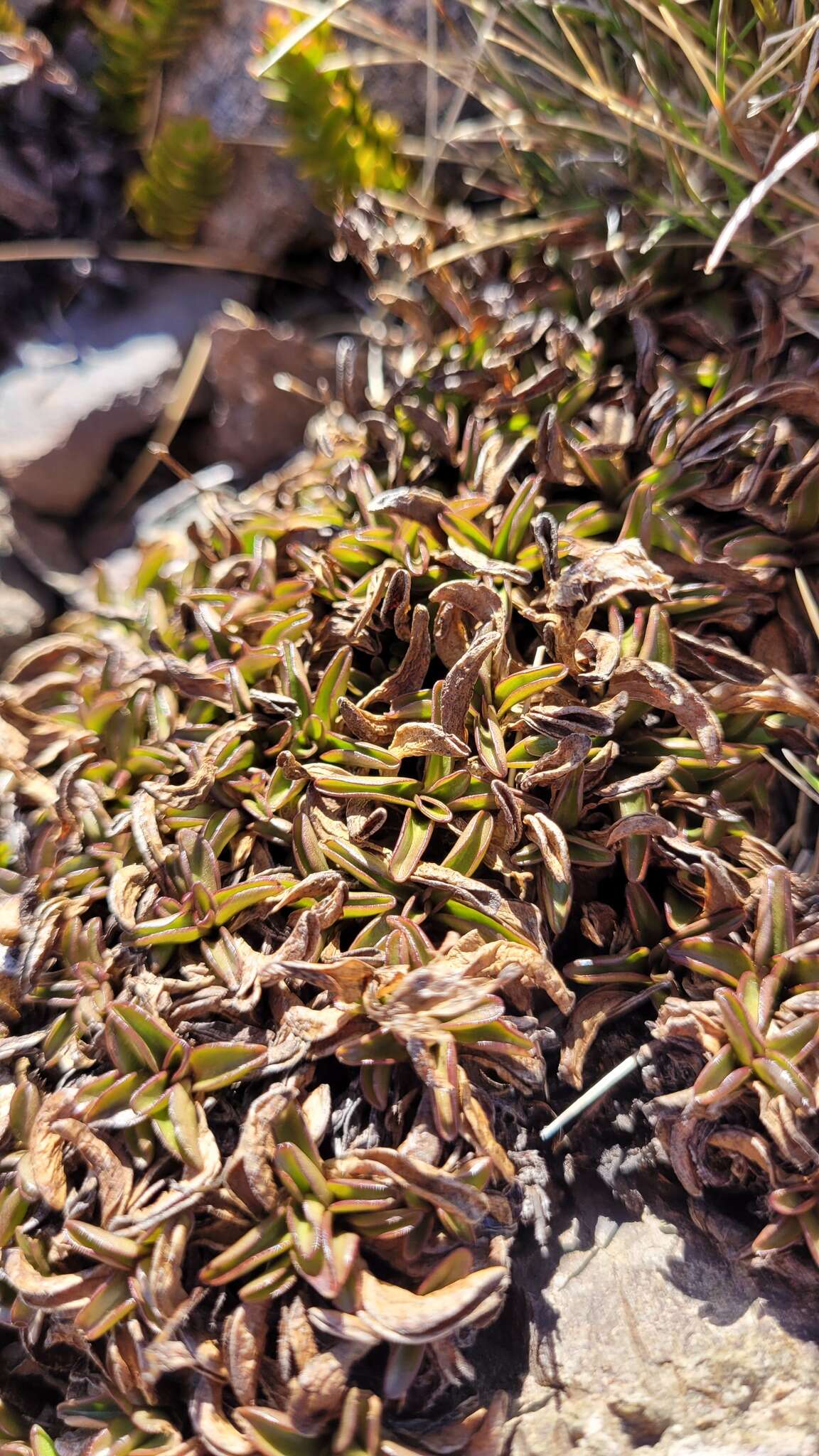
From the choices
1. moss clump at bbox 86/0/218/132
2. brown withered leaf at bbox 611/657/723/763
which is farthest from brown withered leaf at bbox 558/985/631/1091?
moss clump at bbox 86/0/218/132

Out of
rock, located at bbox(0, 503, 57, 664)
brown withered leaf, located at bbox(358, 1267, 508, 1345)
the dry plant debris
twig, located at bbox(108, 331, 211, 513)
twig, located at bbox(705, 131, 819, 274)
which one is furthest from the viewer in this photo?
twig, located at bbox(108, 331, 211, 513)

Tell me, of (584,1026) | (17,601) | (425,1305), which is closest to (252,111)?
(17,601)

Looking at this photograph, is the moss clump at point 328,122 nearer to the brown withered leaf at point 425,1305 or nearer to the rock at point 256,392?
the rock at point 256,392

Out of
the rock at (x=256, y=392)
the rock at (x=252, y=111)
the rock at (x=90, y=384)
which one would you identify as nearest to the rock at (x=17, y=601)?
the rock at (x=90, y=384)

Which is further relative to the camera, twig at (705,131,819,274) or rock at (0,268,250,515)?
rock at (0,268,250,515)

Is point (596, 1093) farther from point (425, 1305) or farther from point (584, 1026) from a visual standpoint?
point (425, 1305)

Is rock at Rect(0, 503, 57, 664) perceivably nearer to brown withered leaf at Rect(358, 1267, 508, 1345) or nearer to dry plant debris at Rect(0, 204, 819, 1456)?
dry plant debris at Rect(0, 204, 819, 1456)
